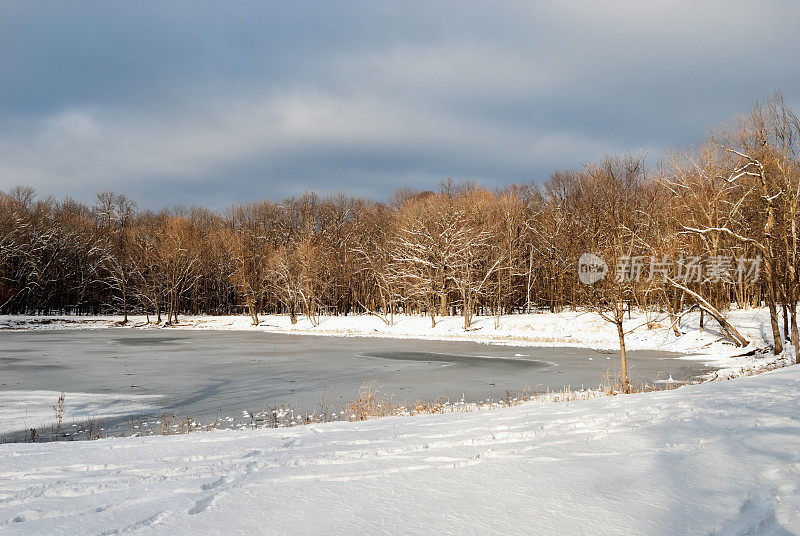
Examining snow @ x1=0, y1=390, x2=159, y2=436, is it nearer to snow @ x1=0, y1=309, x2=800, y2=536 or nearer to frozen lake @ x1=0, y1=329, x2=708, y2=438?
frozen lake @ x1=0, y1=329, x2=708, y2=438

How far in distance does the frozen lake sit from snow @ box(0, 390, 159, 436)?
75cm

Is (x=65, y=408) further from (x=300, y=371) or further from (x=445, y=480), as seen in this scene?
(x=445, y=480)

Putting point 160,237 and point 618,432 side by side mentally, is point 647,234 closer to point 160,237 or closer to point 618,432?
point 618,432

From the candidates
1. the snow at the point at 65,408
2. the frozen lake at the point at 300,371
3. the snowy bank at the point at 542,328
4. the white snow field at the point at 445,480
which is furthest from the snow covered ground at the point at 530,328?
the snow at the point at 65,408

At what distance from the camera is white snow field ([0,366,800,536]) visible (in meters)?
3.36

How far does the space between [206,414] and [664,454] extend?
32.6ft

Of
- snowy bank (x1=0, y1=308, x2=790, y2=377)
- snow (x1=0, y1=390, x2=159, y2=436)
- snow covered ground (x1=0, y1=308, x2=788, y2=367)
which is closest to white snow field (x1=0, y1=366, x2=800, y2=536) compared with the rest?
snow (x1=0, y1=390, x2=159, y2=436)

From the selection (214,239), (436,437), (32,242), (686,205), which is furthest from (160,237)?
(436,437)

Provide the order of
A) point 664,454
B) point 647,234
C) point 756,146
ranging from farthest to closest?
point 647,234 < point 756,146 < point 664,454

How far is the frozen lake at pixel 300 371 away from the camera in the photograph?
47.4ft

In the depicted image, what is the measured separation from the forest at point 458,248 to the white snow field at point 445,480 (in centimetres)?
964

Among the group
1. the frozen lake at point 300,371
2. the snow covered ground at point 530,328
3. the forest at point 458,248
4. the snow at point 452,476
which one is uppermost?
the forest at point 458,248

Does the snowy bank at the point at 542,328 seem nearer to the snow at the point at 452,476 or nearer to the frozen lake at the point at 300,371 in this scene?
the frozen lake at the point at 300,371

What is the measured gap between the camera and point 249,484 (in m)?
4.26
